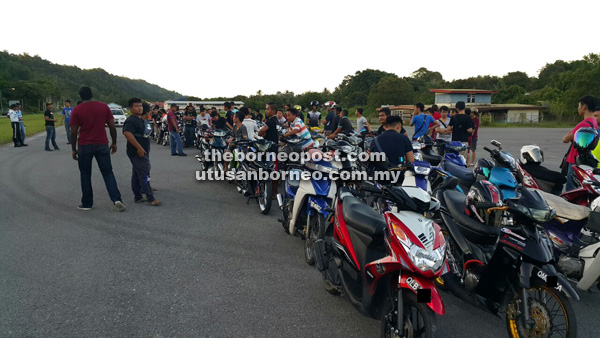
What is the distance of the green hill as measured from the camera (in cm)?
7525

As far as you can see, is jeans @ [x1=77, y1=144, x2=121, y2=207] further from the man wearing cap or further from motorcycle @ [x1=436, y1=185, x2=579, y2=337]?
the man wearing cap

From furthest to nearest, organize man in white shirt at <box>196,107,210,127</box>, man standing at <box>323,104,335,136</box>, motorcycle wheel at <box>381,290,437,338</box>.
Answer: man in white shirt at <box>196,107,210,127</box> < man standing at <box>323,104,335,136</box> < motorcycle wheel at <box>381,290,437,338</box>

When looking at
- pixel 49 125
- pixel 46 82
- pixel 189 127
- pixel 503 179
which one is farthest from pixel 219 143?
pixel 46 82

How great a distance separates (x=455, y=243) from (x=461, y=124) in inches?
282

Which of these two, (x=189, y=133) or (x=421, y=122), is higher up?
(x=421, y=122)

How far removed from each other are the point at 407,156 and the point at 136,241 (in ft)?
12.5

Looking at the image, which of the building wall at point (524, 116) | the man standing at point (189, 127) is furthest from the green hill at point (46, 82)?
the building wall at point (524, 116)

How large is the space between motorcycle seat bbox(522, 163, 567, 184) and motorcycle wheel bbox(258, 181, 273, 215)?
3755 millimetres

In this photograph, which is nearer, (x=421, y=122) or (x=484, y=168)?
(x=484, y=168)

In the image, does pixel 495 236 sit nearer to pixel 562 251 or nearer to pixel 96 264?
pixel 562 251

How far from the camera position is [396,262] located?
105 inches

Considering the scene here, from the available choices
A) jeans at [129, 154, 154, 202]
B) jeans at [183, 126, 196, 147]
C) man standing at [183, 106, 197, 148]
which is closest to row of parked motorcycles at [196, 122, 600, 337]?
jeans at [129, 154, 154, 202]

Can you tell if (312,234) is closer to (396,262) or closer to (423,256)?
(396,262)

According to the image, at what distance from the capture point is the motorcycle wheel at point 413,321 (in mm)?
2484
